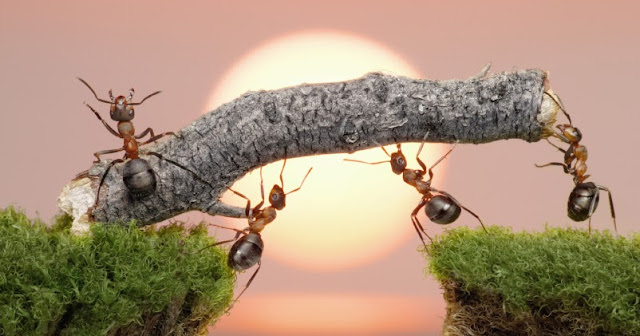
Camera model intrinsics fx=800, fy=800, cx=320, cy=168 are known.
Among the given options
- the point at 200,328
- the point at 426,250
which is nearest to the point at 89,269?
the point at 200,328

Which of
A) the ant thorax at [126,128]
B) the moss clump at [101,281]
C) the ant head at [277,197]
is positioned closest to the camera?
the moss clump at [101,281]

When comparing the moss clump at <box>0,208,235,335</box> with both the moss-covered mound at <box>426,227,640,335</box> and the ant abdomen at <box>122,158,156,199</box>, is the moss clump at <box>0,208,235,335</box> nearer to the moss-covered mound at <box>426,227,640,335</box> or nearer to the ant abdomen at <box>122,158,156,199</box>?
the ant abdomen at <box>122,158,156,199</box>

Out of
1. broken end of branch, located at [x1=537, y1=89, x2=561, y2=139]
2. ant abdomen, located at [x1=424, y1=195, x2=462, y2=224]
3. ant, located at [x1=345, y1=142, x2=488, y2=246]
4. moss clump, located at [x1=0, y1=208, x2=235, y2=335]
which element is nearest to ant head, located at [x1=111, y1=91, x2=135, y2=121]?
moss clump, located at [x1=0, y1=208, x2=235, y2=335]

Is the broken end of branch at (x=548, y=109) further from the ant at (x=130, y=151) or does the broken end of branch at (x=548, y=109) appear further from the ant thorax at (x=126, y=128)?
the ant thorax at (x=126, y=128)

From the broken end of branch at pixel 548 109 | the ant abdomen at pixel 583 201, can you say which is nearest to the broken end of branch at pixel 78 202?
the broken end of branch at pixel 548 109

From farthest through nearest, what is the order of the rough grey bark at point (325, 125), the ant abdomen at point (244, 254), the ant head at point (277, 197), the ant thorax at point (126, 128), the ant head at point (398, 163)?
the ant head at point (398, 163) < the ant head at point (277, 197) < the ant thorax at point (126, 128) < the rough grey bark at point (325, 125) < the ant abdomen at point (244, 254)

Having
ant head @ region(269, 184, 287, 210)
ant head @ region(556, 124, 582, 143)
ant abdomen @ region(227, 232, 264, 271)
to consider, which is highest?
ant head @ region(556, 124, 582, 143)

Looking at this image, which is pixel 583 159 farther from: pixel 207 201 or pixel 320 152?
pixel 207 201
